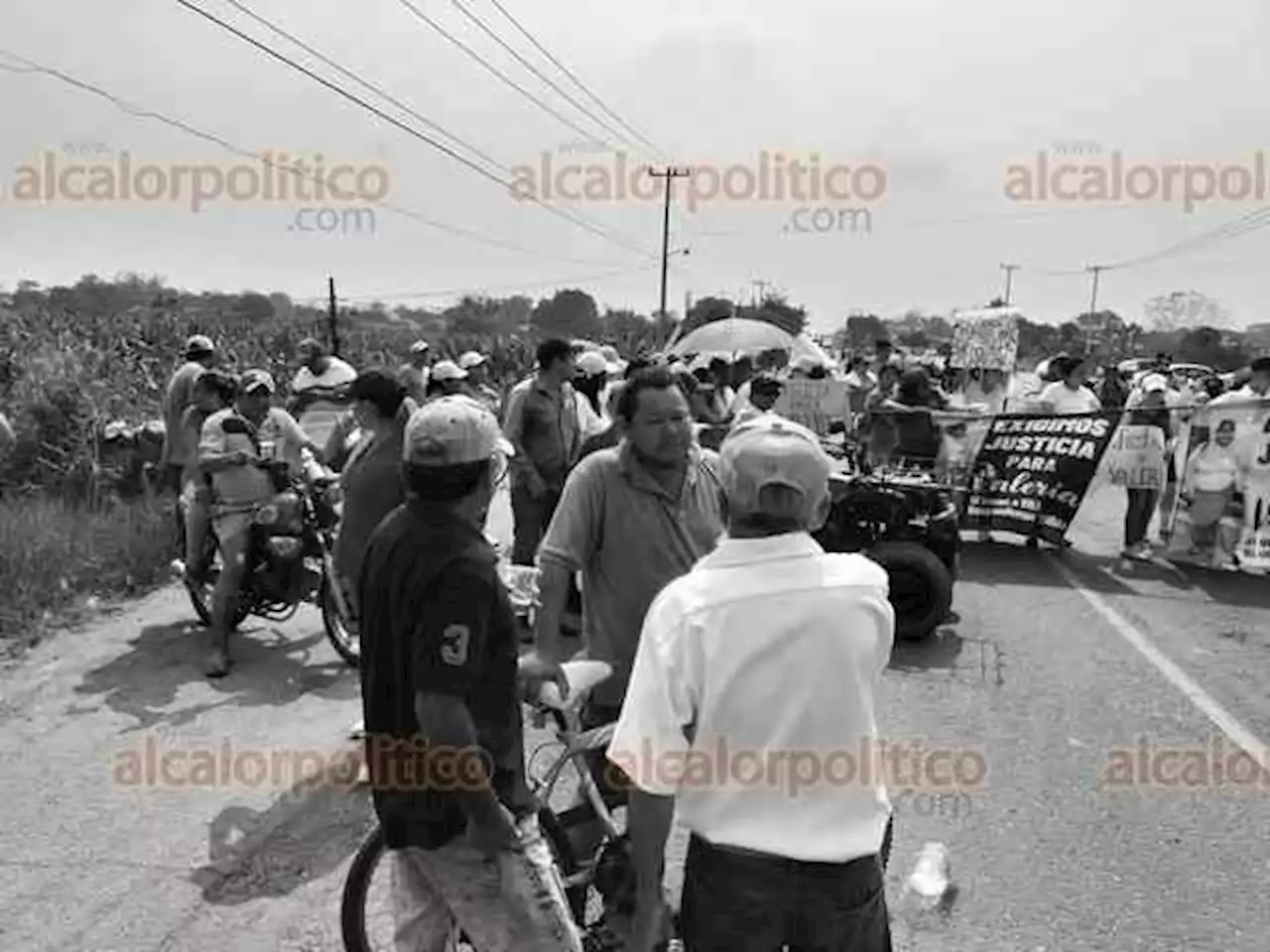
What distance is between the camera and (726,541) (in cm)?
219

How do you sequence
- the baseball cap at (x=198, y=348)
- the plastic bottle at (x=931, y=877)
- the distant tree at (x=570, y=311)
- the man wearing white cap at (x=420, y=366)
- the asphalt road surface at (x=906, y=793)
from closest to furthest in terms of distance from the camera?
the asphalt road surface at (x=906, y=793) < the plastic bottle at (x=931, y=877) < the baseball cap at (x=198, y=348) < the man wearing white cap at (x=420, y=366) < the distant tree at (x=570, y=311)

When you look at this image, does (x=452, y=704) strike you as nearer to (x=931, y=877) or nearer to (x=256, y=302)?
(x=931, y=877)

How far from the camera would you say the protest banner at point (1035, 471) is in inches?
386

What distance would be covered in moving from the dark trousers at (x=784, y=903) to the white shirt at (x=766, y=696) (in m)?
0.03

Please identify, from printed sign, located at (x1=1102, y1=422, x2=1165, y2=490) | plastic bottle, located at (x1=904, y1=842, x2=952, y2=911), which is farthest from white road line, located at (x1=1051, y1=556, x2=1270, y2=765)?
plastic bottle, located at (x1=904, y1=842, x2=952, y2=911)

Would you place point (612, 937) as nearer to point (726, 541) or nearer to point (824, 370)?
point (726, 541)

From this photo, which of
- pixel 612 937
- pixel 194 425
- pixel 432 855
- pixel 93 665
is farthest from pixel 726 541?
pixel 194 425

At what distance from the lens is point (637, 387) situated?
3.53m

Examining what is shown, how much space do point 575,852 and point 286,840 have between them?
1.67 metres

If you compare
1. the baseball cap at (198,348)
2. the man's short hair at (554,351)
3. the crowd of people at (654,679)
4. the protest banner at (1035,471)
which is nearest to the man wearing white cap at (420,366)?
the baseball cap at (198,348)

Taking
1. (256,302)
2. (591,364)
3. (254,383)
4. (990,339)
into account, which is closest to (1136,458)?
(591,364)

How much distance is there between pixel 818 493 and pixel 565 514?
1454 millimetres

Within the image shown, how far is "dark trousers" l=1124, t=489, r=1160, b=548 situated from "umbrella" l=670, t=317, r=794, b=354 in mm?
10235

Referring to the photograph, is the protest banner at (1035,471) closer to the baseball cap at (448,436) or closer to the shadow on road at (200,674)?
the shadow on road at (200,674)
